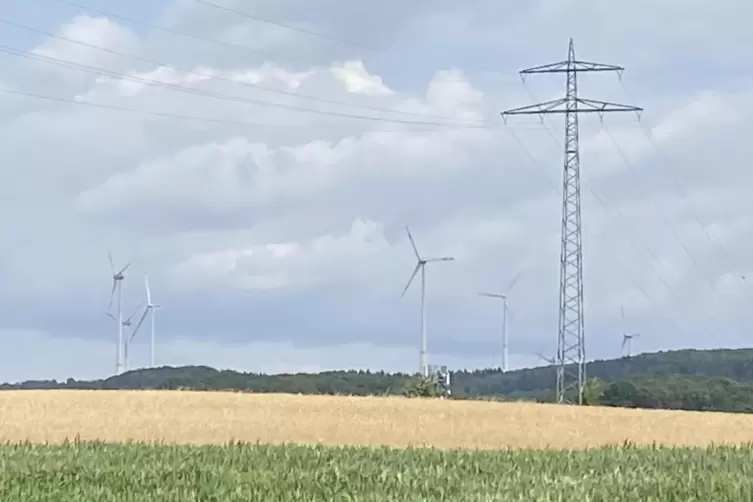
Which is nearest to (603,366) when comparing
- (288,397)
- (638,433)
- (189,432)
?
(288,397)

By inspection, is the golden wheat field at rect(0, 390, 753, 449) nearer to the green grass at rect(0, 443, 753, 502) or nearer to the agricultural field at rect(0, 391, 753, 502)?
the agricultural field at rect(0, 391, 753, 502)

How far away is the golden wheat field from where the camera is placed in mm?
37688

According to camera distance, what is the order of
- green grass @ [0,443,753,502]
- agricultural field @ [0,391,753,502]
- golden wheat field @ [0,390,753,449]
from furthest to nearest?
golden wheat field @ [0,390,753,449]
agricultural field @ [0,391,753,502]
green grass @ [0,443,753,502]

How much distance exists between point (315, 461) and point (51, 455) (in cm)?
512

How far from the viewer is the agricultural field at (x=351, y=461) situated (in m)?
19.7

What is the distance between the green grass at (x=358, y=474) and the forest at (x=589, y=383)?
34.4 m

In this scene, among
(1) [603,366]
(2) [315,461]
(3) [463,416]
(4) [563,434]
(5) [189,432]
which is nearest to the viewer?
(2) [315,461]

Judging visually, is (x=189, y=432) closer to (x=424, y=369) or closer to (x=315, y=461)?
(x=315, y=461)

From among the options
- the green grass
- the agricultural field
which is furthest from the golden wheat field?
the green grass

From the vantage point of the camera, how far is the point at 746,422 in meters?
48.8

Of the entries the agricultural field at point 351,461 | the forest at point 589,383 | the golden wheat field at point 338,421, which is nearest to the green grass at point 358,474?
the agricultural field at point 351,461

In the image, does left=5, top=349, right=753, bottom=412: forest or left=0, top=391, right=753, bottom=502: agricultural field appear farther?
left=5, top=349, right=753, bottom=412: forest

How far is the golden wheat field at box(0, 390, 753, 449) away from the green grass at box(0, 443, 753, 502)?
8.61 metres

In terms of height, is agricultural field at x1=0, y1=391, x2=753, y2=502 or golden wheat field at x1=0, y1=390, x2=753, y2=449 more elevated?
golden wheat field at x1=0, y1=390, x2=753, y2=449
